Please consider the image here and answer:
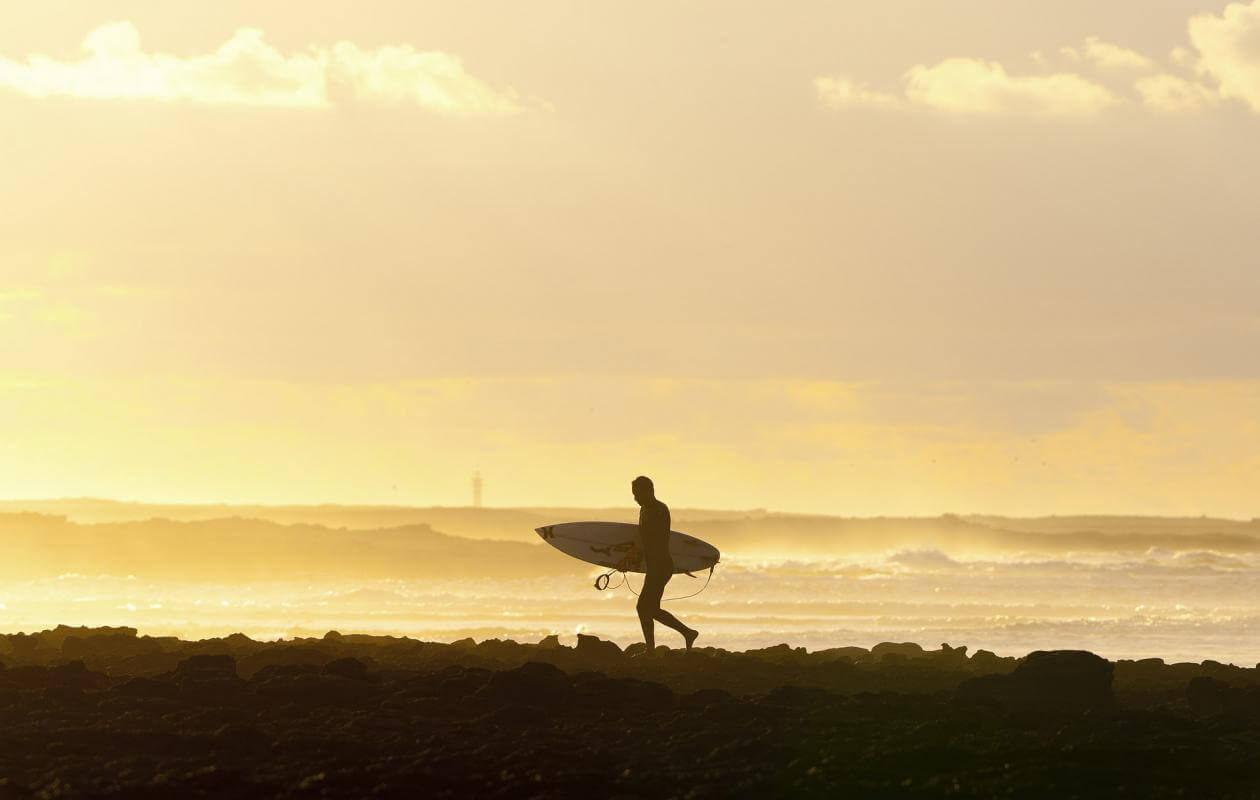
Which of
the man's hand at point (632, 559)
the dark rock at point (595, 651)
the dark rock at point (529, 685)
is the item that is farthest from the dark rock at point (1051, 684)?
the man's hand at point (632, 559)

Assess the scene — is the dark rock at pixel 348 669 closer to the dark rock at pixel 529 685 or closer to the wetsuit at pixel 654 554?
the dark rock at pixel 529 685

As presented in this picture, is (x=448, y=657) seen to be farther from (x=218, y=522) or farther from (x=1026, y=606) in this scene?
(x=218, y=522)

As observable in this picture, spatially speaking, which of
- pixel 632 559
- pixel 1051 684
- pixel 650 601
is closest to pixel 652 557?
pixel 650 601

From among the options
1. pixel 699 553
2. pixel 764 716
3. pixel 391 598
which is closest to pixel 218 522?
pixel 391 598

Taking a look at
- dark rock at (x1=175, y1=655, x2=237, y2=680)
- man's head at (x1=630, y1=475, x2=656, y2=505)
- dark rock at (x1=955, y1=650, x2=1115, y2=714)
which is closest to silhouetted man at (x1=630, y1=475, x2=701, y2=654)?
man's head at (x1=630, y1=475, x2=656, y2=505)

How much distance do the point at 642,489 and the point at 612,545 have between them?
462 cm

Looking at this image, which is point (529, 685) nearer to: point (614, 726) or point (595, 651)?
point (614, 726)

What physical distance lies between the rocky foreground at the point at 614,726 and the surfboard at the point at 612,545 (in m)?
4.02

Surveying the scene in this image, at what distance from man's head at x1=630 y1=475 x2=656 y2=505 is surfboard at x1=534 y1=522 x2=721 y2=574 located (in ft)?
12.7

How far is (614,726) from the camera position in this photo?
45.1 ft

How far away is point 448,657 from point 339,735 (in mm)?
5549

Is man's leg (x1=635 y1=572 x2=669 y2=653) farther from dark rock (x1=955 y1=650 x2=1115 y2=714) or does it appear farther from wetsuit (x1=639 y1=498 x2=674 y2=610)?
dark rock (x1=955 y1=650 x2=1115 y2=714)

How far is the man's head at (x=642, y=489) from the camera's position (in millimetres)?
18453

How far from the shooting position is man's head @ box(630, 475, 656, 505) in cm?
1845
